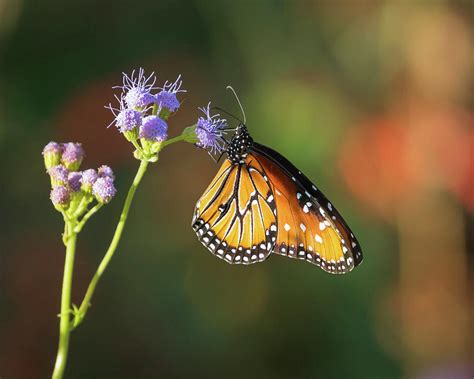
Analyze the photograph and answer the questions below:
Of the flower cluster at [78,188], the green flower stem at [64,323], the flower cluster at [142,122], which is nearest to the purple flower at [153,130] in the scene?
the flower cluster at [142,122]

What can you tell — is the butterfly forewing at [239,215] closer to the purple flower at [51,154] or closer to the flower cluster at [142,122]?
the flower cluster at [142,122]

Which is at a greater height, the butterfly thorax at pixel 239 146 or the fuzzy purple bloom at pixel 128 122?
the butterfly thorax at pixel 239 146

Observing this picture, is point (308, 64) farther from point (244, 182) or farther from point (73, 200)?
point (73, 200)

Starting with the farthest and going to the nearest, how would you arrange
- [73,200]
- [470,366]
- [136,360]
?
1. [136,360]
2. [470,366]
3. [73,200]

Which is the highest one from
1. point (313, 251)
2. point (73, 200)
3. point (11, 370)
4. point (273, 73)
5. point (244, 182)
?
point (273, 73)

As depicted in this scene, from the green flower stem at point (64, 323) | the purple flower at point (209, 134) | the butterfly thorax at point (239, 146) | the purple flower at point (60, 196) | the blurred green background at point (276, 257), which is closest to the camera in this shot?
the green flower stem at point (64, 323)

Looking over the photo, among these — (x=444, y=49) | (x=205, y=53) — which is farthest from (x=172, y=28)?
(x=444, y=49)
